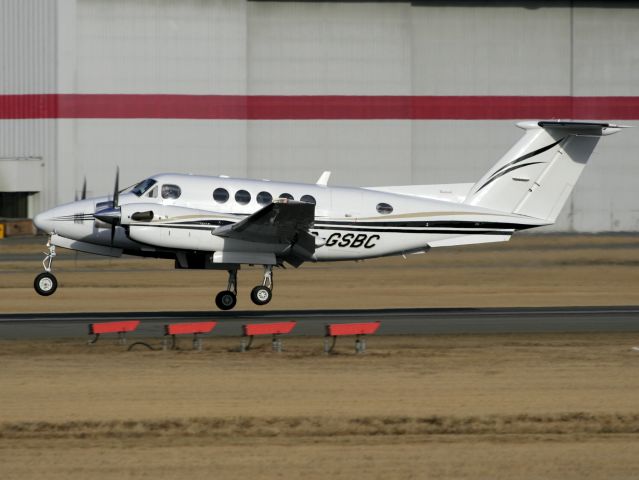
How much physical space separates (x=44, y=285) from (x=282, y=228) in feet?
17.4

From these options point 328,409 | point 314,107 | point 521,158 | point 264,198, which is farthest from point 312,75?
point 328,409

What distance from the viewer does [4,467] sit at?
12258 millimetres

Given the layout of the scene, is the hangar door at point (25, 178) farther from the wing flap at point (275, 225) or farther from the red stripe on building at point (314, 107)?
the wing flap at point (275, 225)

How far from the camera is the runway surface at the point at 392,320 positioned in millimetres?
21562

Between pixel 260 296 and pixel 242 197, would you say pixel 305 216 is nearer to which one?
pixel 242 197

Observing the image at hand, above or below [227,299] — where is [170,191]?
above

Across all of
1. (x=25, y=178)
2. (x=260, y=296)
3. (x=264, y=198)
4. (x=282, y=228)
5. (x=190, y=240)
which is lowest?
(x=260, y=296)

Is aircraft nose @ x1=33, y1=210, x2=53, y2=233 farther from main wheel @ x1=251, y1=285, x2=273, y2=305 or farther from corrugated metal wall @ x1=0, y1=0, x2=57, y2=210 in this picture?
corrugated metal wall @ x1=0, y1=0, x2=57, y2=210

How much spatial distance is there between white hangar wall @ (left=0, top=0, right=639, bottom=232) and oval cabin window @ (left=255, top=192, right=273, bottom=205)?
20.1m

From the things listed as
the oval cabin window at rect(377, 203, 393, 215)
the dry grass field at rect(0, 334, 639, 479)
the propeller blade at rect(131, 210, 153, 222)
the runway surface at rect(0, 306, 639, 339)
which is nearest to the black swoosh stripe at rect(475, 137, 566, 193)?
the oval cabin window at rect(377, 203, 393, 215)

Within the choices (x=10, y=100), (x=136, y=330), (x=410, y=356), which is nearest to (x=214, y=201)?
(x=136, y=330)

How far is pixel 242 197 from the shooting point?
2400 cm

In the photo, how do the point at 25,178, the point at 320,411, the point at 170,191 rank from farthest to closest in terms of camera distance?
the point at 25,178, the point at 170,191, the point at 320,411

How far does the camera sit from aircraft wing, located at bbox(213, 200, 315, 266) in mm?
22281
